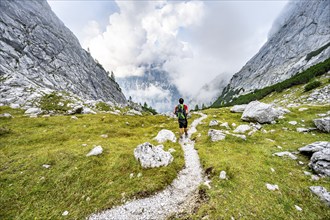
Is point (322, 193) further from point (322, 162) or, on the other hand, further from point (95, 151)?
point (95, 151)

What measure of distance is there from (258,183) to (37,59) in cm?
15992

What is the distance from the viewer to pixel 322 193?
32.9 feet

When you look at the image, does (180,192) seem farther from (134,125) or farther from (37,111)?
(37,111)

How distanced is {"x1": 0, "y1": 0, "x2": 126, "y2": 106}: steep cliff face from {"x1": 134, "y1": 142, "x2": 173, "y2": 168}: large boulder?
6465cm

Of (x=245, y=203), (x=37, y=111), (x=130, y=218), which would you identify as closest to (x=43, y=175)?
(x=130, y=218)

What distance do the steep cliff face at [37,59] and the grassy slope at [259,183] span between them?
70.7m

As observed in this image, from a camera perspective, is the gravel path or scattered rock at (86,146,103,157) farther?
scattered rock at (86,146,103,157)

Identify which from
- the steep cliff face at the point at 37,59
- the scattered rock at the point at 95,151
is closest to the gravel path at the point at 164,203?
the scattered rock at the point at 95,151

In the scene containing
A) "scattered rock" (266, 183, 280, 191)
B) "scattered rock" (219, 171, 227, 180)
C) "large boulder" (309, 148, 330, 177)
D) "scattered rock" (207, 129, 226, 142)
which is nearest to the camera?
"scattered rock" (266, 183, 280, 191)

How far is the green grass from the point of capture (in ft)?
30.1

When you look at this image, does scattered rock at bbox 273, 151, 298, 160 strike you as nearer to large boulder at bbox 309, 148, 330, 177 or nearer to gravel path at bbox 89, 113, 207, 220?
large boulder at bbox 309, 148, 330, 177

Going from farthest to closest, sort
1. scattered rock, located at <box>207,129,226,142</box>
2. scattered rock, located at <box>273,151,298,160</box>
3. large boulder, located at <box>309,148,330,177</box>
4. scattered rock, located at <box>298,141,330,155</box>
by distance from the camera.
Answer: scattered rock, located at <box>207,129,226,142</box> < scattered rock, located at <box>273,151,298,160</box> < scattered rock, located at <box>298,141,330,155</box> < large boulder, located at <box>309,148,330,177</box>

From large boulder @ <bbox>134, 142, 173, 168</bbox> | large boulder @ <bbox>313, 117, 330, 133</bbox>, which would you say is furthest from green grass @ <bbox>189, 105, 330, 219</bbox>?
large boulder @ <bbox>134, 142, 173, 168</bbox>

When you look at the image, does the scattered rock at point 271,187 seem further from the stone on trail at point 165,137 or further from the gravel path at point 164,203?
the stone on trail at point 165,137
